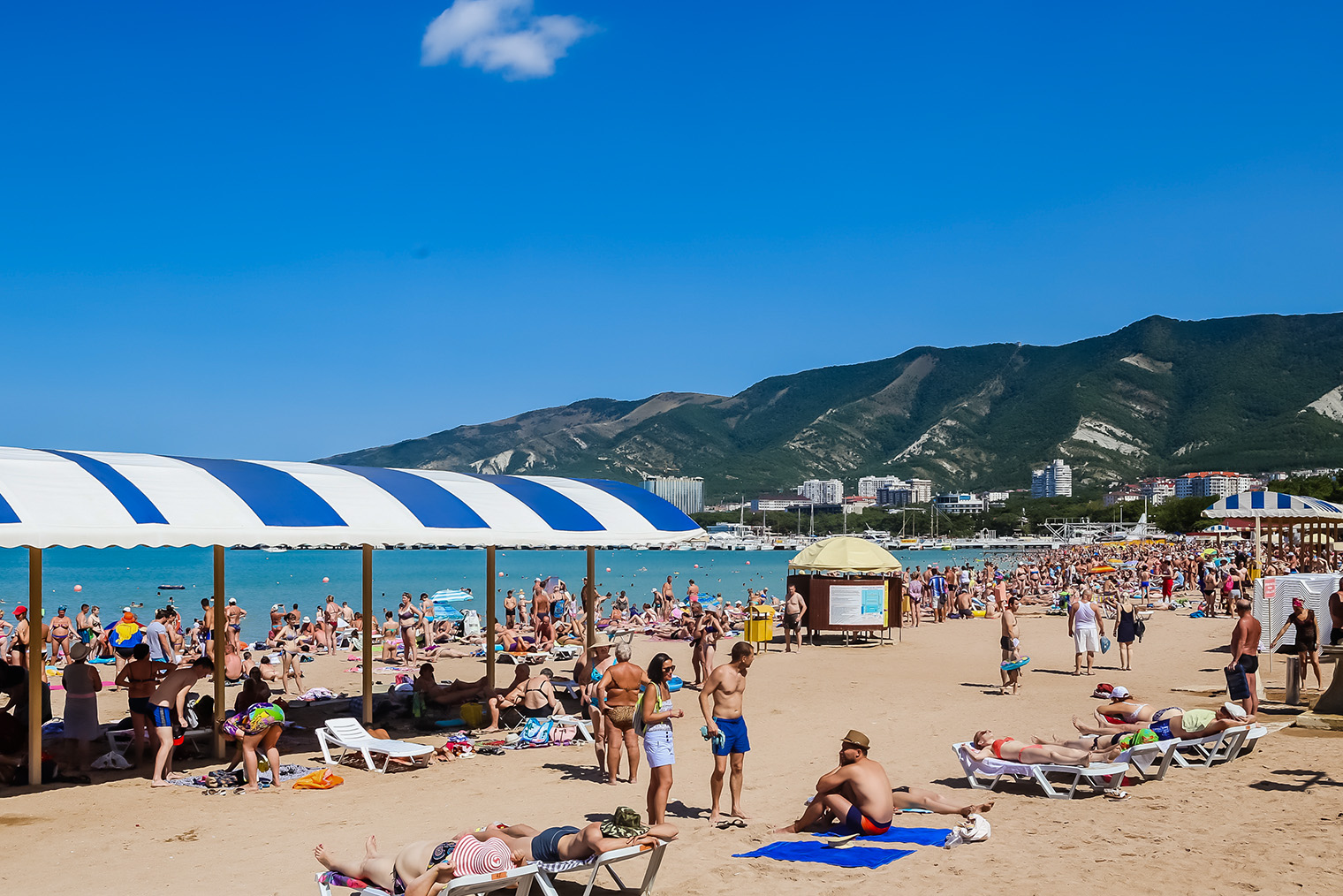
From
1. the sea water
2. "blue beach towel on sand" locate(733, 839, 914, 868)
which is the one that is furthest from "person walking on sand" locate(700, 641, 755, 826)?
the sea water

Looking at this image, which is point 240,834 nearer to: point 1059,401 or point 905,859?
point 905,859

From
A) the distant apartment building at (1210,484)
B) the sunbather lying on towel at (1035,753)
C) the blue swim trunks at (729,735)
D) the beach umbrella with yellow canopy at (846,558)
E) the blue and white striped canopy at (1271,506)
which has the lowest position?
the sunbather lying on towel at (1035,753)

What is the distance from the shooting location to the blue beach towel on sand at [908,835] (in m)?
5.95

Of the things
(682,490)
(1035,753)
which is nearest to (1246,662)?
(1035,753)

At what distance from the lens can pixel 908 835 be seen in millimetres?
6074

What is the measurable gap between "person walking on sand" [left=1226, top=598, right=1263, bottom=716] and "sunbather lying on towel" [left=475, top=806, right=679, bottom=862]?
23.2ft

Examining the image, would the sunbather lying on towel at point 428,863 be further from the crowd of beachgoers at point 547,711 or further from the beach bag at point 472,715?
the beach bag at point 472,715

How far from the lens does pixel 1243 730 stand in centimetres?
801

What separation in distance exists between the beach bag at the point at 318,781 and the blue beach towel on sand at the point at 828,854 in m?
3.70

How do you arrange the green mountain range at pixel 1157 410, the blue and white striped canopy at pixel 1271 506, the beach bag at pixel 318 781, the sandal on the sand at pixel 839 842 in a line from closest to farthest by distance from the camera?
the sandal on the sand at pixel 839 842
the beach bag at pixel 318 781
the blue and white striped canopy at pixel 1271 506
the green mountain range at pixel 1157 410

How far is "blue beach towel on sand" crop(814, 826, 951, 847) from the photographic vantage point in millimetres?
5949

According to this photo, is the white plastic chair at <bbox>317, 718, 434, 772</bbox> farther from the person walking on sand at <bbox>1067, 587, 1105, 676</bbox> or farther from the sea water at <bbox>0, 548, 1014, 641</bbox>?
the sea water at <bbox>0, 548, 1014, 641</bbox>

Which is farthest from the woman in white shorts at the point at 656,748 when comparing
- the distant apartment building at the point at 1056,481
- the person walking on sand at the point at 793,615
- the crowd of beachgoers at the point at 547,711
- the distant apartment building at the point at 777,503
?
the distant apartment building at the point at 777,503

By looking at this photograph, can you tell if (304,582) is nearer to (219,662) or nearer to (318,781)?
(219,662)
